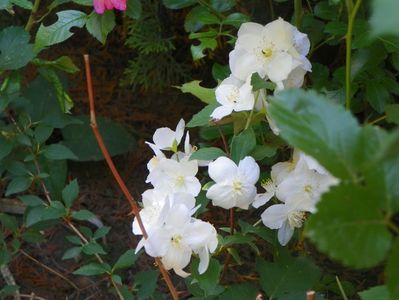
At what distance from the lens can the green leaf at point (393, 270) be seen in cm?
53

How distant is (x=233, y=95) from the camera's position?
1.07 meters

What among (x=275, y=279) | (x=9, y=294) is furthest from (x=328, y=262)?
(x=9, y=294)

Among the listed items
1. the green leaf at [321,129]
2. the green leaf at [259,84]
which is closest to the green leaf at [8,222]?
the green leaf at [259,84]

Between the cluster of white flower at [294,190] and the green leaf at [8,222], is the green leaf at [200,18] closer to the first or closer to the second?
the cluster of white flower at [294,190]

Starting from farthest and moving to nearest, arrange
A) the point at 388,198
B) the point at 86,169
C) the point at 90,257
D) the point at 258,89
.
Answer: the point at 86,169
the point at 90,257
the point at 258,89
the point at 388,198

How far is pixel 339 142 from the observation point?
502 millimetres

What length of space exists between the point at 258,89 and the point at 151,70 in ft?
2.67

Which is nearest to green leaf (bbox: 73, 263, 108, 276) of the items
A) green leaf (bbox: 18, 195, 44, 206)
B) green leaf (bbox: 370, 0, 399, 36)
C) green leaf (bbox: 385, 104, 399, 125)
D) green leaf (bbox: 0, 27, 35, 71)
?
green leaf (bbox: 18, 195, 44, 206)

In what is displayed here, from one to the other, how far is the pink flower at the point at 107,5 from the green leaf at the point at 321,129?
0.73 metres

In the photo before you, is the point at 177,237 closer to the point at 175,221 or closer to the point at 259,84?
the point at 175,221

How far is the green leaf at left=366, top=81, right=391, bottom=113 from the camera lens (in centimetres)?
127

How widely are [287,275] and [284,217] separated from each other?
0.13 meters

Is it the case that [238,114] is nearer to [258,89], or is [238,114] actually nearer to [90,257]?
[258,89]

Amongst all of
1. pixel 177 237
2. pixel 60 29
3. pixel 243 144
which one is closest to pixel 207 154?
pixel 243 144
